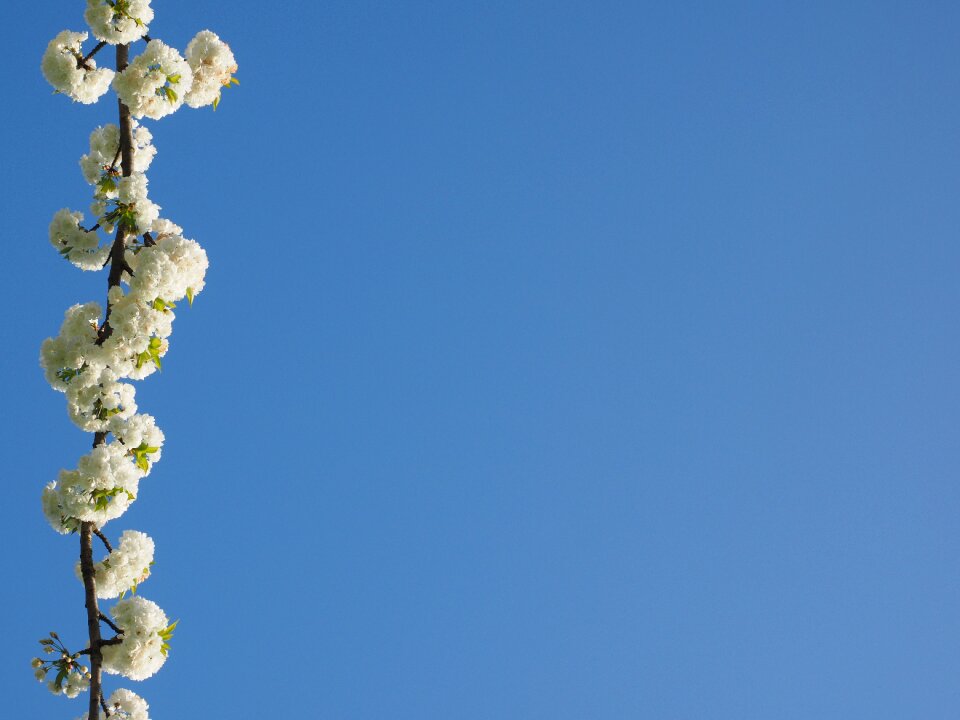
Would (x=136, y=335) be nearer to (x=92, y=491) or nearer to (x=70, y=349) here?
(x=70, y=349)

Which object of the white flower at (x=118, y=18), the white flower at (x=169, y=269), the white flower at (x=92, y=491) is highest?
the white flower at (x=118, y=18)

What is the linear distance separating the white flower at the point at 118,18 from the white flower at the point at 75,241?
3.95ft

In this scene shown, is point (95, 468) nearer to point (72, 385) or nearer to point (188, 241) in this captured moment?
point (72, 385)

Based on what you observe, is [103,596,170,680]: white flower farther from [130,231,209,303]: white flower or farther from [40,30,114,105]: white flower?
[40,30,114,105]: white flower

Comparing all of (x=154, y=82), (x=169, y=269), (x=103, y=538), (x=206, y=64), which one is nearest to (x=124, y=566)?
(x=103, y=538)

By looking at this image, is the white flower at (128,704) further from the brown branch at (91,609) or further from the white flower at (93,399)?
the white flower at (93,399)

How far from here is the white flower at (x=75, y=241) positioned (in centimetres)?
731

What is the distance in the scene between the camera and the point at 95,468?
261 inches

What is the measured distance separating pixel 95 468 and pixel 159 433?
49cm

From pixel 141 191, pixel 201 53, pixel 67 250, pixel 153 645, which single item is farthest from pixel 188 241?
pixel 153 645

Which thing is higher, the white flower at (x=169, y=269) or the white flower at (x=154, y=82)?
the white flower at (x=154, y=82)

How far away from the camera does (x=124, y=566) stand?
6695 mm

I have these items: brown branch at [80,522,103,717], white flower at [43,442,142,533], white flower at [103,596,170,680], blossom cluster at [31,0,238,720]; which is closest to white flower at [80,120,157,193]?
blossom cluster at [31,0,238,720]

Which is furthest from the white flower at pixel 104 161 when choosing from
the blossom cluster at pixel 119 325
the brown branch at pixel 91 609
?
the brown branch at pixel 91 609
